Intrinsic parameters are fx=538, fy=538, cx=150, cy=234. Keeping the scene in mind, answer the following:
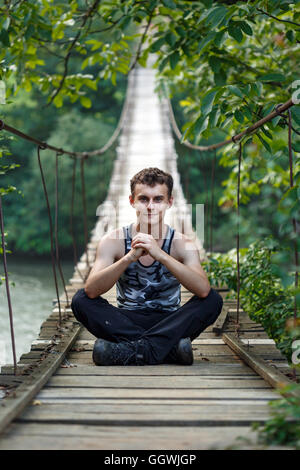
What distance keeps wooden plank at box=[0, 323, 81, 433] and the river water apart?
258 centimetres

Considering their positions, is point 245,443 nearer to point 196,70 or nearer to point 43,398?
point 43,398

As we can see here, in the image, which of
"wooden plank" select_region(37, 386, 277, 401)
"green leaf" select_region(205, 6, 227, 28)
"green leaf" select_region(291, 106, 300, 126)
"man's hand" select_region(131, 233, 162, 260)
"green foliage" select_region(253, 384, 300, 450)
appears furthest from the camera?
"green leaf" select_region(205, 6, 227, 28)

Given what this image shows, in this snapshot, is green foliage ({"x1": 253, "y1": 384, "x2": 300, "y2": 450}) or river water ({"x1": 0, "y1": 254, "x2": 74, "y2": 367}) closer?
green foliage ({"x1": 253, "y1": 384, "x2": 300, "y2": 450})

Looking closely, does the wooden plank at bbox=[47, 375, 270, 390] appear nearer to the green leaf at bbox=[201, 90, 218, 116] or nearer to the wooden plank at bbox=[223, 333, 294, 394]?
the wooden plank at bbox=[223, 333, 294, 394]

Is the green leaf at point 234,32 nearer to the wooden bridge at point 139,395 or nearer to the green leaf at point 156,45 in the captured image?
the green leaf at point 156,45

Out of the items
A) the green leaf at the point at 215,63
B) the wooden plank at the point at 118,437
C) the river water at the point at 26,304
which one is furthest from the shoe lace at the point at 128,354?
the river water at the point at 26,304

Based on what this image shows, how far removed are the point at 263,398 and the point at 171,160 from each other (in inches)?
238

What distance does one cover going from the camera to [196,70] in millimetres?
3994

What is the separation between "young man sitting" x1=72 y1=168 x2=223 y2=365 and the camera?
5.76ft

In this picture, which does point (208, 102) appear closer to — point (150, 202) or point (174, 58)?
point (150, 202)

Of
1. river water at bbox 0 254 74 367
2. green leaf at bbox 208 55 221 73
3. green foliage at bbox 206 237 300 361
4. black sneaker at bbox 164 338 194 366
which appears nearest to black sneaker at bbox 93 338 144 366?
black sneaker at bbox 164 338 194 366

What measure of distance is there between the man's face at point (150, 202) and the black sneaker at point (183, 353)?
0.43m

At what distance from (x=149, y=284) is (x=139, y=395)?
0.63 metres

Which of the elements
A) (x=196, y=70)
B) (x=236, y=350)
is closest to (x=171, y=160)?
(x=196, y=70)
